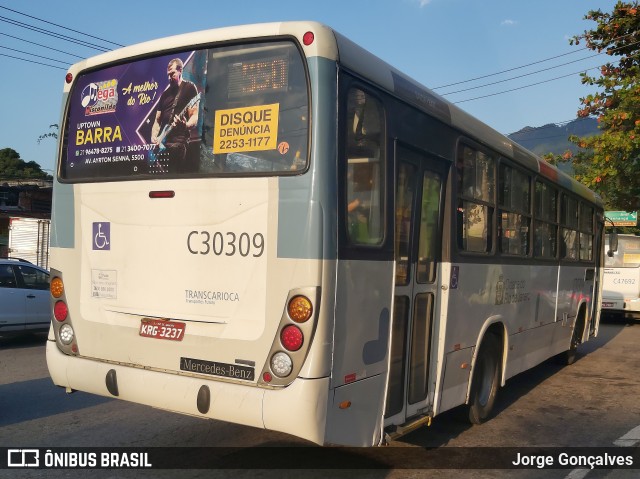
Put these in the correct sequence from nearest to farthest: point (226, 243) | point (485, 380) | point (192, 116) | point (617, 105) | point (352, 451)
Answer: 1. point (226, 243)
2. point (192, 116)
3. point (352, 451)
4. point (485, 380)
5. point (617, 105)

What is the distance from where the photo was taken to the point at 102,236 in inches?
188

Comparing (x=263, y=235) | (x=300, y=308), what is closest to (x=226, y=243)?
(x=263, y=235)

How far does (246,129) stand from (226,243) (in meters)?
0.80

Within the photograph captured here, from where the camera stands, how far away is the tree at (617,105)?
16938 mm

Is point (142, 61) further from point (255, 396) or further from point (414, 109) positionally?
point (255, 396)

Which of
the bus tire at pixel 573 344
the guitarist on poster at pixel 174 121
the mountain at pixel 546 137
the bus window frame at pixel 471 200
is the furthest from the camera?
the mountain at pixel 546 137

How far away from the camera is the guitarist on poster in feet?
14.5

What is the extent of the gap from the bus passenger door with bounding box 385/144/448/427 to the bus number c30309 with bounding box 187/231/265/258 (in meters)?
1.15

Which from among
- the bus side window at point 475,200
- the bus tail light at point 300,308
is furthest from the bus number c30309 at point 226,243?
the bus side window at point 475,200

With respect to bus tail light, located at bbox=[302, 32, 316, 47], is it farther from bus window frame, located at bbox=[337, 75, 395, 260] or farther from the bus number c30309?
→ the bus number c30309

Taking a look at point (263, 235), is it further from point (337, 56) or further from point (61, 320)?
point (61, 320)

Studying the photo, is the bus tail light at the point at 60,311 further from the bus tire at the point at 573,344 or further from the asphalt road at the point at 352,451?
the bus tire at the point at 573,344

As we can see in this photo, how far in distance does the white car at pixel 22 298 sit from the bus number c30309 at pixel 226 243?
7.56 m

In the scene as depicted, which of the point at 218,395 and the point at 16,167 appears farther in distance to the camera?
the point at 16,167
